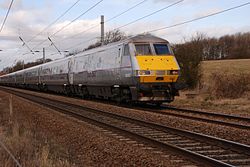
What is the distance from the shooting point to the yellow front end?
56.1 feet

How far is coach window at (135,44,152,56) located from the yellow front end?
0.27 meters

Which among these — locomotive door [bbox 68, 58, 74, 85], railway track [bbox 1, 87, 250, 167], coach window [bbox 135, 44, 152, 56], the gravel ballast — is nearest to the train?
coach window [bbox 135, 44, 152, 56]

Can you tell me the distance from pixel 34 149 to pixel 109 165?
6.06 feet

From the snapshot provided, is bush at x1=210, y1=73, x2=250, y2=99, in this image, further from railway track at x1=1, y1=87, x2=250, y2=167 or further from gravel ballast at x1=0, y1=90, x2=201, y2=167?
gravel ballast at x1=0, y1=90, x2=201, y2=167

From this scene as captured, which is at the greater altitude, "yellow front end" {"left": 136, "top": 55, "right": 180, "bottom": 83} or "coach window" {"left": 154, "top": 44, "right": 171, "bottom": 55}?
"coach window" {"left": 154, "top": 44, "right": 171, "bottom": 55}

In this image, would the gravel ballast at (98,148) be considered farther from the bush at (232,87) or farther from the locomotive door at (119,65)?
the bush at (232,87)

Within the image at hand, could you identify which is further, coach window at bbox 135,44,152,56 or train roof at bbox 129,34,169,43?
train roof at bbox 129,34,169,43

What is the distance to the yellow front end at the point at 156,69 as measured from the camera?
17109 millimetres

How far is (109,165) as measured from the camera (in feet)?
23.9

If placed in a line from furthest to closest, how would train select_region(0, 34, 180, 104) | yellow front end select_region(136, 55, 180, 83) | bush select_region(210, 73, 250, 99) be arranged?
1. bush select_region(210, 73, 250, 99)
2. train select_region(0, 34, 180, 104)
3. yellow front end select_region(136, 55, 180, 83)

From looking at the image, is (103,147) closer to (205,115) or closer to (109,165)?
(109,165)

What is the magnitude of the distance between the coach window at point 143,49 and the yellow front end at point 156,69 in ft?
0.88

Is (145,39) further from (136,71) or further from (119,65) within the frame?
(136,71)

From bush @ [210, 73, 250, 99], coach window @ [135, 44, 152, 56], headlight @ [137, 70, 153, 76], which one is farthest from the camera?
bush @ [210, 73, 250, 99]
